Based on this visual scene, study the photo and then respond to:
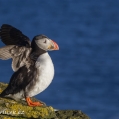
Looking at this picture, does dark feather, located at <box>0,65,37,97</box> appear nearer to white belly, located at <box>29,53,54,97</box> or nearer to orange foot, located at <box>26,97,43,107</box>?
white belly, located at <box>29,53,54,97</box>

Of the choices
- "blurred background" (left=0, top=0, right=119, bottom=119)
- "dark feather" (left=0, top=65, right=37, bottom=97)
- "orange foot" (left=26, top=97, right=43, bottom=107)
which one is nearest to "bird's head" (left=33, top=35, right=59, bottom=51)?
"dark feather" (left=0, top=65, right=37, bottom=97)

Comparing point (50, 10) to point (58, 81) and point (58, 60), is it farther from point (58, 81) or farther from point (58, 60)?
point (58, 81)

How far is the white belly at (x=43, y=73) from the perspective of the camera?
12656 millimetres

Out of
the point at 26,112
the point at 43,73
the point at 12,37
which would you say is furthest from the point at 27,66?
the point at 26,112

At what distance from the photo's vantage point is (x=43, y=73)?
12695 mm

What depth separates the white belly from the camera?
12.7 m

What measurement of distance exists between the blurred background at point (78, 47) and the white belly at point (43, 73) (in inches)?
811

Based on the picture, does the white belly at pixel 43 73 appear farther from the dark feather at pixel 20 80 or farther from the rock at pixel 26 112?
the rock at pixel 26 112

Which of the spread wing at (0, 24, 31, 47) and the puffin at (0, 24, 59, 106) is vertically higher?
the spread wing at (0, 24, 31, 47)

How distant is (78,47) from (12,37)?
38.0 m

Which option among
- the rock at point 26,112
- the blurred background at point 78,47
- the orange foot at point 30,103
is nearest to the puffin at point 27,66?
the orange foot at point 30,103

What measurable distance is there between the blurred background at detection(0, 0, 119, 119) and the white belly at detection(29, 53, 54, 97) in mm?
20590

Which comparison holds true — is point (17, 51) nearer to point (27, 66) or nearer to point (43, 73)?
point (27, 66)

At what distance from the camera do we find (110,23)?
63594 mm
